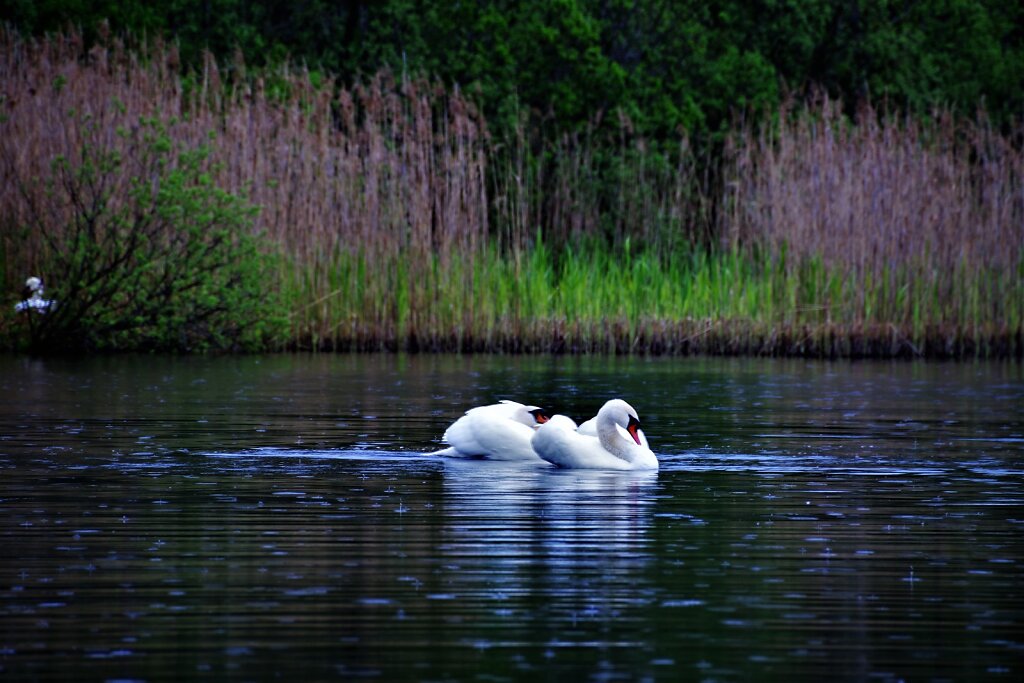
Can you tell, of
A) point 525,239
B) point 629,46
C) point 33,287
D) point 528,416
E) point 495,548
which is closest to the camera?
point 495,548

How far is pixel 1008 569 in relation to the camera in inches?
261

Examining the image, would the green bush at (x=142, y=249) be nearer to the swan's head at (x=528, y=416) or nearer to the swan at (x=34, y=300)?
the swan at (x=34, y=300)

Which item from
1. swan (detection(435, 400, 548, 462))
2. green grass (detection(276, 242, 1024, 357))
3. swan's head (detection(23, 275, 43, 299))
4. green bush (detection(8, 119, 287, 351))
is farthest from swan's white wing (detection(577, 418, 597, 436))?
swan's head (detection(23, 275, 43, 299))

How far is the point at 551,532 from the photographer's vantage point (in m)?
7.39

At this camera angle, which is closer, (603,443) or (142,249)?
(603,443)

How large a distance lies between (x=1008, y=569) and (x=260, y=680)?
294 cm

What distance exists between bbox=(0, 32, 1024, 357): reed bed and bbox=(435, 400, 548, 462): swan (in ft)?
30.0

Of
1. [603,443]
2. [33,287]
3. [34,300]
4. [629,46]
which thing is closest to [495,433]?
[603,443]

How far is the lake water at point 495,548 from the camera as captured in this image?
204 inches

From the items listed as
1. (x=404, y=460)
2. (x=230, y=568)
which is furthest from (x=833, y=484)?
(x=230, y=568)

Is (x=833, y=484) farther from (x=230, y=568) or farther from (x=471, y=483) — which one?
(x=230, y=568)

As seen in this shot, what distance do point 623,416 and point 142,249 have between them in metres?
10.5

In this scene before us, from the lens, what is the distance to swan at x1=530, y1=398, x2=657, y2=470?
982 cm

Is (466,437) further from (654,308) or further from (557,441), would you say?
(654,308)
